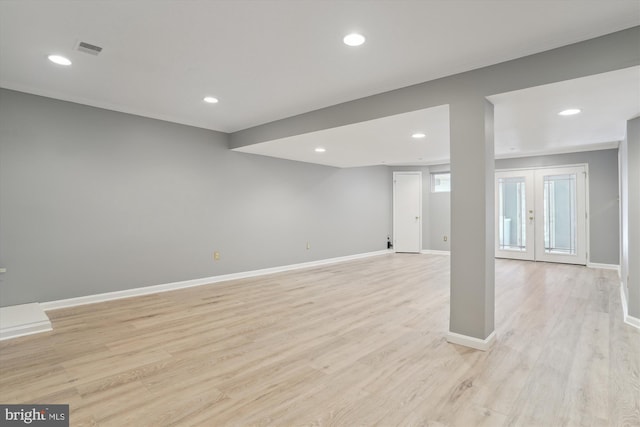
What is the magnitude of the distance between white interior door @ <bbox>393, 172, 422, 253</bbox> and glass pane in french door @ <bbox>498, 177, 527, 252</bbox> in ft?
6.49

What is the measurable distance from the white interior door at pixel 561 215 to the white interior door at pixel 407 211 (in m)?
2.77

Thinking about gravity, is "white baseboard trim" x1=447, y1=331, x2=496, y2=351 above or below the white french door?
below

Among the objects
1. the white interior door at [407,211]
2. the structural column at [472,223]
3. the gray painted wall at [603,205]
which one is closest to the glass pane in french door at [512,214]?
the gray painted wall at [603,205]

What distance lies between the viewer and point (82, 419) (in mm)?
1784

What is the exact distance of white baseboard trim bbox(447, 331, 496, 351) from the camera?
8.89 feet

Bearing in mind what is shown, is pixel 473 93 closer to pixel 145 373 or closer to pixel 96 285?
pixel 145 373

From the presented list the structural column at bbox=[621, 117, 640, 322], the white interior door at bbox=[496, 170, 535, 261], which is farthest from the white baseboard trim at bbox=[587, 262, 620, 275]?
the structural column at bbox=[621, 117, 640, 322]

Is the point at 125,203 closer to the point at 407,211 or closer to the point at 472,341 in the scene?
the point at 472,341

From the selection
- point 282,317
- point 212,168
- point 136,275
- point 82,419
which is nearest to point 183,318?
point 282,317

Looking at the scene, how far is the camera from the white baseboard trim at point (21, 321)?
9.78 ft

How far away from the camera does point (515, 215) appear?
25.2 ft

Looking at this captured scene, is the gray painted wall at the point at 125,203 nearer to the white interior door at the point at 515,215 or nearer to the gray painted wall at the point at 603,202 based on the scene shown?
the white interior door at the point at 515,215

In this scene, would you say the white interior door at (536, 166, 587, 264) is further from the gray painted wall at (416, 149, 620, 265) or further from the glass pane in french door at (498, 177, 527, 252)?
the glass pane in french door at (498, 177, 527, 252)

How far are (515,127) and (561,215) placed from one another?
4466 millimetres
